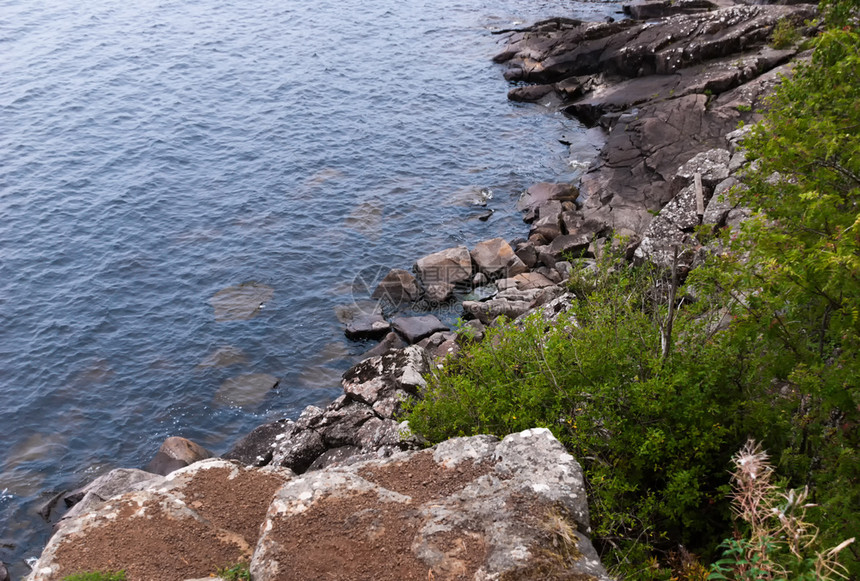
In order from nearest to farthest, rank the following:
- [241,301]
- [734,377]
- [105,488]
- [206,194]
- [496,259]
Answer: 1. [734,377]
2. [105,488]
3. [496,259]
4. [241,301]
5. [206,194]

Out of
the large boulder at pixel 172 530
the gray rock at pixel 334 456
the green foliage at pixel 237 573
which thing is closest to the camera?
the green foliage at pixel 237 573

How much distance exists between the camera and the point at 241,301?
95.0 feet

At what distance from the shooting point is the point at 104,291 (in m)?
29.6

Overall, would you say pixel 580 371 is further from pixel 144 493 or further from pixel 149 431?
pixel 149 431

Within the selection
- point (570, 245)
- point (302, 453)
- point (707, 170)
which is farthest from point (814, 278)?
point (570, 245)

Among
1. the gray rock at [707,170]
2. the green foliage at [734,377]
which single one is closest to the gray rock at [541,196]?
the gray rock at [707,170]

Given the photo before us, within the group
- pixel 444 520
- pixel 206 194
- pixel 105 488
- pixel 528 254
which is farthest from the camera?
pixel 206 194

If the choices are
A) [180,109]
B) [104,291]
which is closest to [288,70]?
[180,109]

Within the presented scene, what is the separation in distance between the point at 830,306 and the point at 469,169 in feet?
95.6

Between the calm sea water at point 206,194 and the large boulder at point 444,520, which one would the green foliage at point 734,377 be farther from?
the calm sea water at point 206,194

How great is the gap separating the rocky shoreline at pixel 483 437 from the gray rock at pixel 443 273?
0.07 metres

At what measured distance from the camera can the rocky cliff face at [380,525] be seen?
29.1ft

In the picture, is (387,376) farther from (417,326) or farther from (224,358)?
(224,358)

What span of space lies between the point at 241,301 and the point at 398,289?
7251 mm
